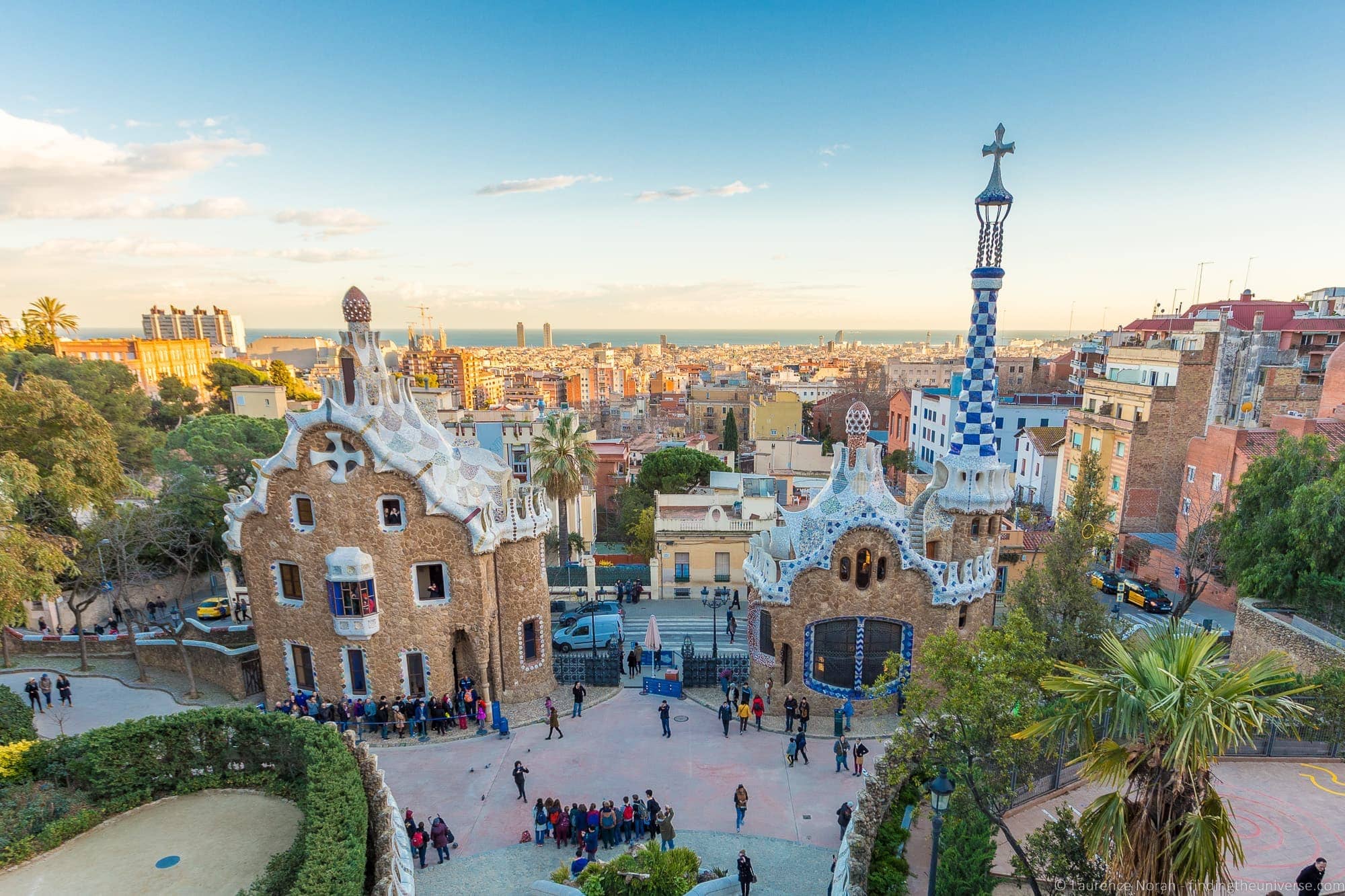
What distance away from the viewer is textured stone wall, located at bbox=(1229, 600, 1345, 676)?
725 inches

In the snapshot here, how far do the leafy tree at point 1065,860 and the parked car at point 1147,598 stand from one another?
82.5 feet

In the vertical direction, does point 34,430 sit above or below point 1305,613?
above

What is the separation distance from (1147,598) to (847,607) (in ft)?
62.4

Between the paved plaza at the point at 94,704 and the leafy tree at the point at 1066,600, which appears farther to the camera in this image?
the paved plaza at the point at 94,704

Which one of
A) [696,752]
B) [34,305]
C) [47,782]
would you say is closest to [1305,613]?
[696,752]

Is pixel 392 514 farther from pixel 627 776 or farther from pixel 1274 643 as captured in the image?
pixel 1274 643

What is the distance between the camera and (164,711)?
21.5 meters

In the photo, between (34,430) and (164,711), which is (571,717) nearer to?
(164,711)

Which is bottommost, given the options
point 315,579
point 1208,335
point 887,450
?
point 887,450

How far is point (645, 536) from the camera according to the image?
37500 mm

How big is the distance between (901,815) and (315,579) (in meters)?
16.8

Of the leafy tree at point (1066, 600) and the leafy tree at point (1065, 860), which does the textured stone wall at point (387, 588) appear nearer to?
the leafy tree at point (1066, 600)

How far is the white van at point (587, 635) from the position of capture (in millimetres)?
26453

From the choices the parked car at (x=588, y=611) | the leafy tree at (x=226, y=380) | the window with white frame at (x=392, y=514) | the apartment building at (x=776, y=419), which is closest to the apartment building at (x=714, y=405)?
the apartment building at (x=776, y=419)
